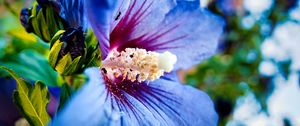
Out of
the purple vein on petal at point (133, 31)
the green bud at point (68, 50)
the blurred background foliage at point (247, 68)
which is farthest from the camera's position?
the blurred background foliage at point (247, 68)

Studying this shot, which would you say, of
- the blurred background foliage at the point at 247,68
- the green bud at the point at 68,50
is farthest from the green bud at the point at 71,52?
the blurred background foliage at the point at 247,68

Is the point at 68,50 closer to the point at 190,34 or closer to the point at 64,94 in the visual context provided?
the point at 64,94

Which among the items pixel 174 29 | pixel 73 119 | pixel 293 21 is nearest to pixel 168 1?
pixel 174 29

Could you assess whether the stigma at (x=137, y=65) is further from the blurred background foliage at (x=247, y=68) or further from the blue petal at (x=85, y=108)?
the blurred background foliage at (x=247, y=68)

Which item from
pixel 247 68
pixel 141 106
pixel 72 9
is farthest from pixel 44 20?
pixel 247 68

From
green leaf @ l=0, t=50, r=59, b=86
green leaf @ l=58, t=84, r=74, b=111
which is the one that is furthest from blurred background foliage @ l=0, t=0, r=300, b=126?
green leaf @ l=58, t=84, r=74, b=111

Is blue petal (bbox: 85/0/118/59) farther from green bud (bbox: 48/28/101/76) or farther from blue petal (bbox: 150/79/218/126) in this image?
blue petal (bbox: 150/79/218/126)

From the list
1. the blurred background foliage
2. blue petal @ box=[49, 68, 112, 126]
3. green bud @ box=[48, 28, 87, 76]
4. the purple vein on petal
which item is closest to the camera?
blue petal @ box=[49, 68, 112, 126]
